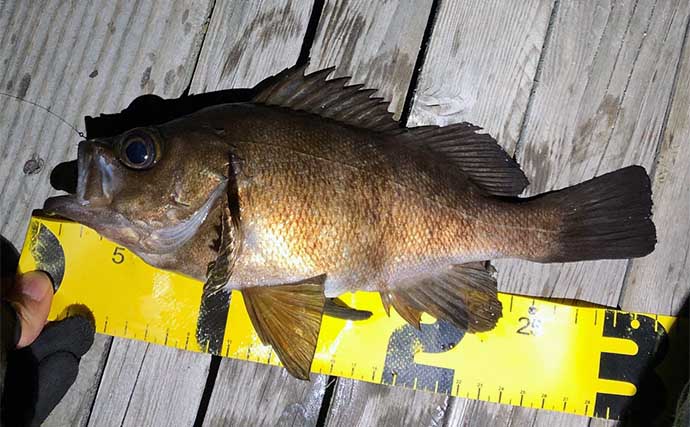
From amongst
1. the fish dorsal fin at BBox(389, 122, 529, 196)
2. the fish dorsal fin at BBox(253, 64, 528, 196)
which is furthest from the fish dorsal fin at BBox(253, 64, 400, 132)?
the fish dorsal fin at BBox(389, 122, 529, 196)

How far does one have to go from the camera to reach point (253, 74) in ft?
6.33

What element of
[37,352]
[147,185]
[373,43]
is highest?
[373,43]

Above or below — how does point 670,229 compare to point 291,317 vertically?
above

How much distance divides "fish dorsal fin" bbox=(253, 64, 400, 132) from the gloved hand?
977 mm

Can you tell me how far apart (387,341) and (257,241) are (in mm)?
601

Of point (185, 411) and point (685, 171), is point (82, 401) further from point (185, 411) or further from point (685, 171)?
point (685, 171)

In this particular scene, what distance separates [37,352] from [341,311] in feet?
3.40

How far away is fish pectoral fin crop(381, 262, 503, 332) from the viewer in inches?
67.1

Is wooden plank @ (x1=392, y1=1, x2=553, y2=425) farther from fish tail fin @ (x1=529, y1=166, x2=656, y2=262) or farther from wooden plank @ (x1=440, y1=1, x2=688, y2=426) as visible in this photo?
fish tail fin @ (x1=529, y1=166, x2=656, y2=262)

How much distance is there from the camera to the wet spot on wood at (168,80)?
6.39ft

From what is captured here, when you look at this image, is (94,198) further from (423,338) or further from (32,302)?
(423,338)

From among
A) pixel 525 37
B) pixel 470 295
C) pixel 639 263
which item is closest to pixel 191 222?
pixel 470 295

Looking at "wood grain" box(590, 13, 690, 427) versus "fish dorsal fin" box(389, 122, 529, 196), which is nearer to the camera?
"fish dorsal fin" box(389, 122, 529, 196)

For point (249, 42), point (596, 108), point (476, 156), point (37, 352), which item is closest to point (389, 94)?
point (476, 156)
